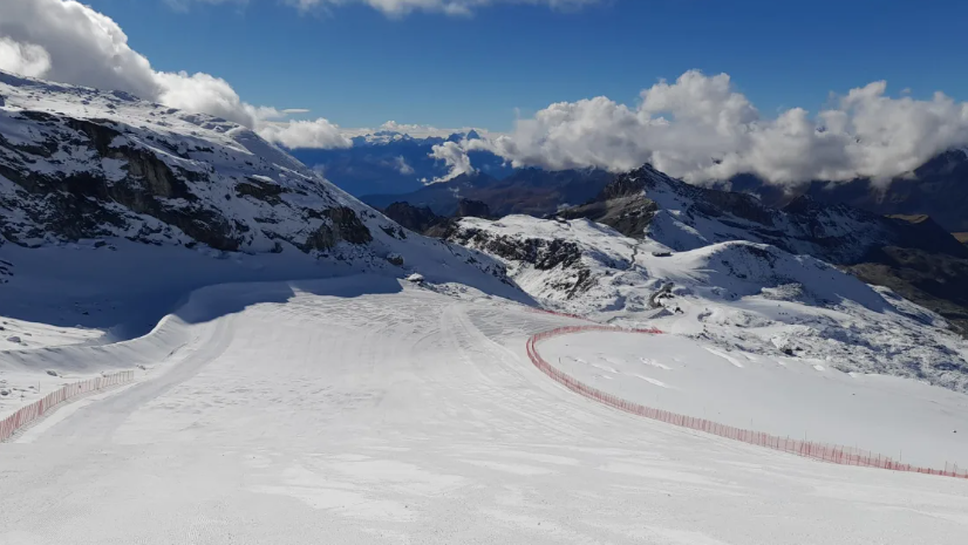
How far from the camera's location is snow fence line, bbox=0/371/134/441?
50.0 ft

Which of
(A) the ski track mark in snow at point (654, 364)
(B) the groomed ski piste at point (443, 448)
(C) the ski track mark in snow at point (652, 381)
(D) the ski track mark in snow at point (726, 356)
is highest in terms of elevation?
(D) the ski track mark in snow at point (726, 356)

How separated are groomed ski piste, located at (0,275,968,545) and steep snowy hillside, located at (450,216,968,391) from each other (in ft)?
95.6

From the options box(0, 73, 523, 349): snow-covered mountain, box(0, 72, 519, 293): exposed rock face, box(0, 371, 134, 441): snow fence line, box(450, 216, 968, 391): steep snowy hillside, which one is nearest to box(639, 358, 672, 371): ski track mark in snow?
box(450, 216, 968, 391): steep snowy hillside

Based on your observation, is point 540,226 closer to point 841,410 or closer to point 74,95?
point 74,95

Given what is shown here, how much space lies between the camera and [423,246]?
93.3 metres

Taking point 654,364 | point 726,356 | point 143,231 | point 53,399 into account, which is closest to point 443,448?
point 53,399

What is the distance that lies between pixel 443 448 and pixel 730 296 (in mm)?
105605

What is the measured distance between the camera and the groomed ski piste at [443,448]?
845 centimetres

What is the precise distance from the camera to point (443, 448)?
656 inches

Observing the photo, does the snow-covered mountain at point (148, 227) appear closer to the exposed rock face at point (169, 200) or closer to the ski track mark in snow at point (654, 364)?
the exposed rock face at point (169, 200)

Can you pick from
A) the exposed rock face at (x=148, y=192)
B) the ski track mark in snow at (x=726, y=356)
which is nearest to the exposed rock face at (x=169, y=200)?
the exposed rock face at (x=148, y=192)

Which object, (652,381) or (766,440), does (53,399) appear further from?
(652,381)

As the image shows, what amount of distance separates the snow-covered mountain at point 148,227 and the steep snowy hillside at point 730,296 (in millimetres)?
24924

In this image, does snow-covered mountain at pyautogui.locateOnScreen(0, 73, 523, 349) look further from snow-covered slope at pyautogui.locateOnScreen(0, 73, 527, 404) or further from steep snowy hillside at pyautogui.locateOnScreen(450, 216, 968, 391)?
steep snowy hillside at pyautogui.locateOnScreen(450, 216, 968, 391)
